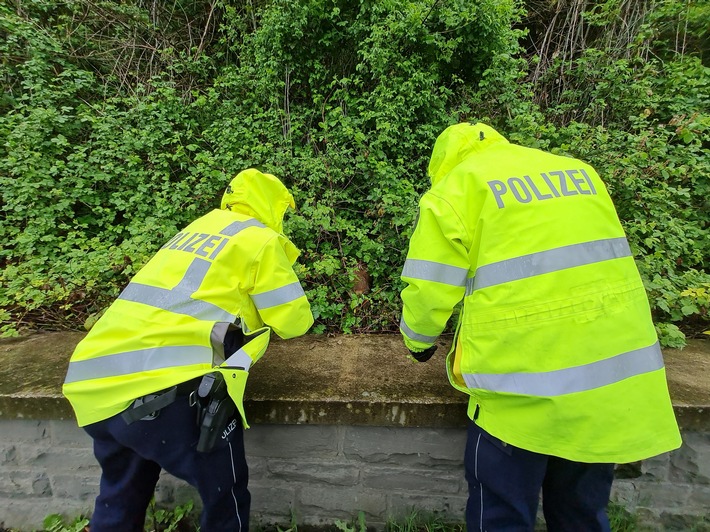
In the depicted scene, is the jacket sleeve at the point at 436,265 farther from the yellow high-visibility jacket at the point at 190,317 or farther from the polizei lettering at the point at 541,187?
the yellow high-visibility jacket at the point at 190,317

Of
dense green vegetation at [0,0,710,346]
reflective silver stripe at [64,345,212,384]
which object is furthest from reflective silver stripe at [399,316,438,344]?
dense green vegetation at [0,0,710,346]

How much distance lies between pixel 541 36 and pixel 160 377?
18.8 feet

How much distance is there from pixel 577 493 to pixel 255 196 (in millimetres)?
1856

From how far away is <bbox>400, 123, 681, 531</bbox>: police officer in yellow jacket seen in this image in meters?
1.17

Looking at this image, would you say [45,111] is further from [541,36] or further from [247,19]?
[541,36]

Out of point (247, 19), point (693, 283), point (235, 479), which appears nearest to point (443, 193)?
point (235, 479)

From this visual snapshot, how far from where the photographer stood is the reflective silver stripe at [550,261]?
3.94 feet

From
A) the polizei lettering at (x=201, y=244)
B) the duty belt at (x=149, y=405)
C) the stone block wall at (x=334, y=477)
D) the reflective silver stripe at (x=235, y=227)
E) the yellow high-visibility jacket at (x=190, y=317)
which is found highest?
the reflective silver stripe at (x=235, y=227)

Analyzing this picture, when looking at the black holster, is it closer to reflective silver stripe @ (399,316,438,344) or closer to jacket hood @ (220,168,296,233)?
reflective silver stripe @ (399,316,438,344)

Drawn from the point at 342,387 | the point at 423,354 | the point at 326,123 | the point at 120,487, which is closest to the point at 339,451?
the point at 342,387

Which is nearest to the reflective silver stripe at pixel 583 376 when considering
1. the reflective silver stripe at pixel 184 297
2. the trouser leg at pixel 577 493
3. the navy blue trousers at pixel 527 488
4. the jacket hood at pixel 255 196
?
the navy blue trousers at pixel 527 488

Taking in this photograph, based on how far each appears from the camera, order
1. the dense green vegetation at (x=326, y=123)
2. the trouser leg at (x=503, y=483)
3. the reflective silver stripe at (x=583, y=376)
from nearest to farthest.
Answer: the reflective silver stripe at (x=583, y=376), the trouser leg at (x=503, y=483), the dense green vegetation at (x=326, y=123)

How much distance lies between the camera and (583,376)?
1162mm

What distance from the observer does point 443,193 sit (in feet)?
4.50
